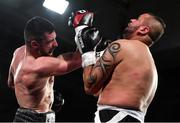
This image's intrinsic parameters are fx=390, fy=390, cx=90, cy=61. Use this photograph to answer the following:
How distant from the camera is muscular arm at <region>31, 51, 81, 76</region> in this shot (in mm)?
2490

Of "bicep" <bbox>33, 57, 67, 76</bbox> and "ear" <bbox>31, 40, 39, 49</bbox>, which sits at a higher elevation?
"ear" <bbox>31, 40, 39, 49</bbox>

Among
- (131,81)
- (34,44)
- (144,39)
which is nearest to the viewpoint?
(131,81)

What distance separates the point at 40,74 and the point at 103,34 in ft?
7.09

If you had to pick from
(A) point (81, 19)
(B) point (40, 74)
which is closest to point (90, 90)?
(A) point (81, 19)

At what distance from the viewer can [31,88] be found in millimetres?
2566

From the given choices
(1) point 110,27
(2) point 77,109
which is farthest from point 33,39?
(2) point 77,109

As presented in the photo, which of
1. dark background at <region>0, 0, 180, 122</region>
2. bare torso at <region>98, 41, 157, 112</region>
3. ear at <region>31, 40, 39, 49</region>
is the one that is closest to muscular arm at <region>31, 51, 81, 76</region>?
ear at <region>31, 40, 39, 49</region>

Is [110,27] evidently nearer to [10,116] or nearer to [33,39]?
[33,39]

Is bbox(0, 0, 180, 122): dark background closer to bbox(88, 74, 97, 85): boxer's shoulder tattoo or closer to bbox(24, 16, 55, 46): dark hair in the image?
bbox(24, 16, 55, 46): dark hair

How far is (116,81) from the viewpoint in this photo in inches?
A: 79.0

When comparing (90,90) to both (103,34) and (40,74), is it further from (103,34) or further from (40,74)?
(103,34)

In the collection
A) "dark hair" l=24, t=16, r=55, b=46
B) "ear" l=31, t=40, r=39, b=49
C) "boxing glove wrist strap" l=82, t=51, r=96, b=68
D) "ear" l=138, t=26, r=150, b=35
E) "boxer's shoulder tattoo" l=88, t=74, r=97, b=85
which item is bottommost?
"boxer's shoulder tattoo" l=88, t=74, r=97, b=85

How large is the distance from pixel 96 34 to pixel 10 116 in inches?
181

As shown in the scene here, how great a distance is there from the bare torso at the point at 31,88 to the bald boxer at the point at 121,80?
53 cm
